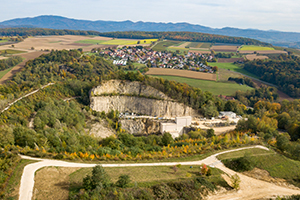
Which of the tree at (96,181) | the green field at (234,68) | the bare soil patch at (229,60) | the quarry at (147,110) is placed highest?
the bare soil patch at (229,60)

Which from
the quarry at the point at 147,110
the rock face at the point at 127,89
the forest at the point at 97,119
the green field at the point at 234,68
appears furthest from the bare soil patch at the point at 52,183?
the green field at the point at 234,68

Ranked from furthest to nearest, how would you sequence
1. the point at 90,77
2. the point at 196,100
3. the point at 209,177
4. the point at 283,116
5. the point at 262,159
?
the point at 90,77
the point at 196,100
the point at 283,116
the point at 262,159
the point at 209,177

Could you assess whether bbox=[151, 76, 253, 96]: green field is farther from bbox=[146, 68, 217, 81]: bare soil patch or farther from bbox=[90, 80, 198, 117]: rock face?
bbox=[90, 80, 198, 117]: rock face

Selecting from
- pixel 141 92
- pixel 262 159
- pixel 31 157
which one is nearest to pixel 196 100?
pixel 141 92

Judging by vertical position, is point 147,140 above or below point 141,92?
below

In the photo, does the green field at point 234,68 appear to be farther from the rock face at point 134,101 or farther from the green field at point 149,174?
the green field at point 149,174

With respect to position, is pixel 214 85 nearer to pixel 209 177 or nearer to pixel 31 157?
pixel 209 177

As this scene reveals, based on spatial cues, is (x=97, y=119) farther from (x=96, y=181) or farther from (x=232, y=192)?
(x=232, y=192)
